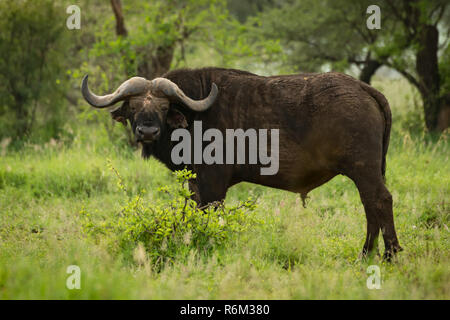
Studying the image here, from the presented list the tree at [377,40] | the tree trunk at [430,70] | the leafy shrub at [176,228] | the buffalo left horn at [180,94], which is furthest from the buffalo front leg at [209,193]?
the tree trunk at [430,70]

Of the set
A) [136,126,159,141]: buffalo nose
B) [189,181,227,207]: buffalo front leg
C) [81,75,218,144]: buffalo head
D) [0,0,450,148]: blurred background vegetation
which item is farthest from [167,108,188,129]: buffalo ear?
[0,0,450,148]: blurred background vegetation

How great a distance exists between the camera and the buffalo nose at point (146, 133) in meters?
5.43

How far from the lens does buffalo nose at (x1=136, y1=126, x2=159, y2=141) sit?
5.43 m

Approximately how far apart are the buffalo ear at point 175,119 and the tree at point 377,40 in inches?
329

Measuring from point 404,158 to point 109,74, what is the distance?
692 centimetres

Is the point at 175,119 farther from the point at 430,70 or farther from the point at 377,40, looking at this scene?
the point at 377,40

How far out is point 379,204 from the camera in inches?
202

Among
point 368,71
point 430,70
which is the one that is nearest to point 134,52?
point 430,70

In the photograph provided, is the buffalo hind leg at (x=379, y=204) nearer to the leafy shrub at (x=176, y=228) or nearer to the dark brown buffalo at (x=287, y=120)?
the dark brown buffalo at (x=287, y=120)

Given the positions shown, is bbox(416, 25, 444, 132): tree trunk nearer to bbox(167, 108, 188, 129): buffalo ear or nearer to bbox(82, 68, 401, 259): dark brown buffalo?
bbox(82, 68, 401, 259): dark brown buffalo

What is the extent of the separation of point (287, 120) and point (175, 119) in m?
1.30

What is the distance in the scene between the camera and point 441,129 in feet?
41.7

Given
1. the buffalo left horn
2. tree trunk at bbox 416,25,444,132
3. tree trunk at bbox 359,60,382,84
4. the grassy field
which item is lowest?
the grassy field
